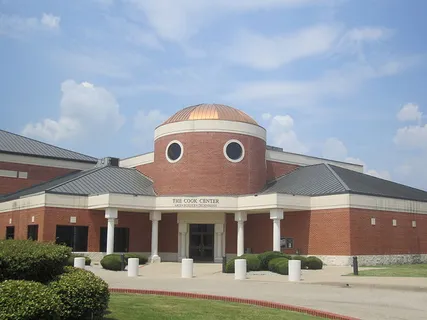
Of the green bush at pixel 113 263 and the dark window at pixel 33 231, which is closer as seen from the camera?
the green bush at pixel 113 263

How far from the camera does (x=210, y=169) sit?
43.7m

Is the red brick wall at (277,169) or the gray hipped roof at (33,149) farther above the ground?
the gray hipped roof at (33,149)

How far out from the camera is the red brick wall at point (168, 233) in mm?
45719

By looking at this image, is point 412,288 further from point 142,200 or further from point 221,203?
point 142,200

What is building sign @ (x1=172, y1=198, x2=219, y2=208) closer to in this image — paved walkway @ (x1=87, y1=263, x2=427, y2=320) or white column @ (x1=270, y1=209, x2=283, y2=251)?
white column @ (x1=270, y1=209, x2=283, y2=251)

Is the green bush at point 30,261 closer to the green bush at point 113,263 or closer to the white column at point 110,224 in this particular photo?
the green bush at point 113,263

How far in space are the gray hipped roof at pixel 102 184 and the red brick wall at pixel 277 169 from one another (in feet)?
34.6

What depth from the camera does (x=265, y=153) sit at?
155 ft

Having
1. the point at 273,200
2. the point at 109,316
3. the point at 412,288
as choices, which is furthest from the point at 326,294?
the point at 273,200

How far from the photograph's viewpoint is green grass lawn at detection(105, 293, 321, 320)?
42.1 feet

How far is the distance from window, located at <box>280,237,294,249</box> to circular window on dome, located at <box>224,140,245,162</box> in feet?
24.3

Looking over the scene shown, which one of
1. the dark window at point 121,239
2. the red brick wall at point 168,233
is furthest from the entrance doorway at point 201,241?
the dark window at point 121,239

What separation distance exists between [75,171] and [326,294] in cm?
4129

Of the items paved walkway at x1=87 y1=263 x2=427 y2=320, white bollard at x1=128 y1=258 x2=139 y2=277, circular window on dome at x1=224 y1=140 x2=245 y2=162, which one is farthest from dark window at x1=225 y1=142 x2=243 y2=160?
white bollard at x1=128 y1=258 x2=139 y2=277
